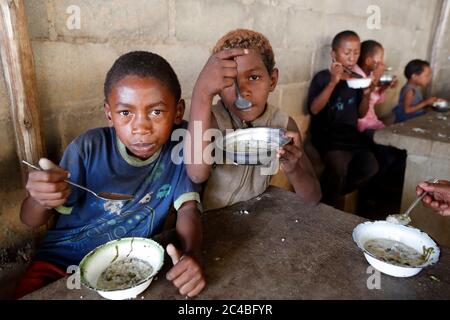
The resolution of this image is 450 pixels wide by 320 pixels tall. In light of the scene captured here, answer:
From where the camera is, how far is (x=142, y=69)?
1.10 m

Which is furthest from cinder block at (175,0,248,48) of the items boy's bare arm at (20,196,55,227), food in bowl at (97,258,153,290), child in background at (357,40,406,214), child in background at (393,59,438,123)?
child in background at (393,59,438,123)

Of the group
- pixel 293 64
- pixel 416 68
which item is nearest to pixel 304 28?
pixel 293 64

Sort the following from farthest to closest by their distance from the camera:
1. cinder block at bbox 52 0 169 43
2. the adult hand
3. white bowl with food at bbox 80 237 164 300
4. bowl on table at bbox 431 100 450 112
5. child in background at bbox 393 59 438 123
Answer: child in background at bbox 393 59 438 123, bowl on table at bbox 431 100 450 112, cinder block at bbox 52 0 169 43, the adult hand, white bowl with food at bbox 80 237 164 300

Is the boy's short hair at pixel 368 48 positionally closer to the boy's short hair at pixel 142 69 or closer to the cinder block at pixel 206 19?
the cinder block at pixel 206 19

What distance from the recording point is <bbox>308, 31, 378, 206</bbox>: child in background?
275 cm

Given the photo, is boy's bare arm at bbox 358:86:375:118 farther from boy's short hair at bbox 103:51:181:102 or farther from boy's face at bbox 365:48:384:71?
boy's short hair at bbox 103:51:181:102

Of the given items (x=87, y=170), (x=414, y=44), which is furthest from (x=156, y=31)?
(x=414, y=44)

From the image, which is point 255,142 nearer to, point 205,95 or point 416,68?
point 205,95

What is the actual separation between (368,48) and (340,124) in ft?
2.43

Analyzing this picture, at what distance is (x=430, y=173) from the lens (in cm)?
215

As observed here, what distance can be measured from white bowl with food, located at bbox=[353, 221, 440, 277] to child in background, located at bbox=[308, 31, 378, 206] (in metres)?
1.73

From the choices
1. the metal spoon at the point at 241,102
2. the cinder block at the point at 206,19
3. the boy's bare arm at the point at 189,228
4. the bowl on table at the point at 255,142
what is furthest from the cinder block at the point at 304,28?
the boy's bare arm at the point at 189,228
